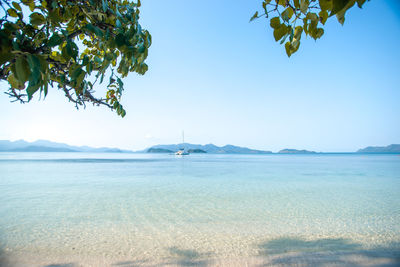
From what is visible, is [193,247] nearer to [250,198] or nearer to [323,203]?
[250,198]

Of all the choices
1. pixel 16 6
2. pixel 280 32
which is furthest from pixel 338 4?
pixel 16 6

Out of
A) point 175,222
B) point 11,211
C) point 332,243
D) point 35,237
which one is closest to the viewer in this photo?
point 332,243

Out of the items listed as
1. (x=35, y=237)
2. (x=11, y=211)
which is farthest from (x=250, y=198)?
(x=11, y=211)

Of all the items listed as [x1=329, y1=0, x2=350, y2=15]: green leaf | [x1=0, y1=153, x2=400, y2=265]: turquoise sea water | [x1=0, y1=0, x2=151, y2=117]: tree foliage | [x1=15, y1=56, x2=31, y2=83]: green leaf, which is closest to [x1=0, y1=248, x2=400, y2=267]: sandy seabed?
[x1=0, y1=153, x2=400, y2=265]: turquoise sea water

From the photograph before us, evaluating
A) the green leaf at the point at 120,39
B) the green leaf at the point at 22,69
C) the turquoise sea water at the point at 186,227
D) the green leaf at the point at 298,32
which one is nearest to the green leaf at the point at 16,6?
the green leaf at the point at 120,39

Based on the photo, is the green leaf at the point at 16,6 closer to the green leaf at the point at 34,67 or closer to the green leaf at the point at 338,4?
the green leaf at the point at 34,67

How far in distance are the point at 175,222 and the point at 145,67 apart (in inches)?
176

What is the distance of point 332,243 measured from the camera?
401 centimetres

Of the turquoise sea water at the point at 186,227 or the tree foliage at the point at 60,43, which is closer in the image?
the tree foliage at the point at 60,43

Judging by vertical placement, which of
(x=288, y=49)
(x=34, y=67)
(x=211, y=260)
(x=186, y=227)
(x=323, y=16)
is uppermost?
(x=323, y=16)

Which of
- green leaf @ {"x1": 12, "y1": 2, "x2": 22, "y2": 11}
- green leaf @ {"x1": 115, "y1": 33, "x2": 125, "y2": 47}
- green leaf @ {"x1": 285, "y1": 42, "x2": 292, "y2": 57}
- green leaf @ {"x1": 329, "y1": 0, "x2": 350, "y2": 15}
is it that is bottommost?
green leaf @ {"x1": 329, "y1": 0, "x2": 350, "y2": 15}

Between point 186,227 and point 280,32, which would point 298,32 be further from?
point 186,227

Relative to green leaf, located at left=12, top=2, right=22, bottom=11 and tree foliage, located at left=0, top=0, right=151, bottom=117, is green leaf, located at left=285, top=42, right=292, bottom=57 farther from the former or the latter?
green leaf, located at left=12, top=2, right=22, bottom=11

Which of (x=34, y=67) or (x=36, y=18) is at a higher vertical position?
(x=36, y=18)
